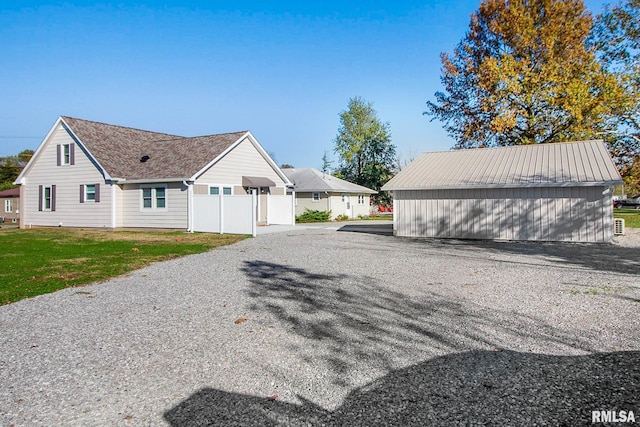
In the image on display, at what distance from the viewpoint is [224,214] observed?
19.5 m

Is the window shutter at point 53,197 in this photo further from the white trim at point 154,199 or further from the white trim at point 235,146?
the white trim at point 235,146

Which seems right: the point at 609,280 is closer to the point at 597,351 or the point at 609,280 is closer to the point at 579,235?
the point at 597,351

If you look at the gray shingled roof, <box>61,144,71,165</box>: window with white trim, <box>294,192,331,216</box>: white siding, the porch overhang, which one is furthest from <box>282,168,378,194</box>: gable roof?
<box>61,144,71,165</box>: window with white trim

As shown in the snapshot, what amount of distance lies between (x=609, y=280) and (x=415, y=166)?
12830mm

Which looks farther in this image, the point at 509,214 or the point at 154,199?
the point at 154,199

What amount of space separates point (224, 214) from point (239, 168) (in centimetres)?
449

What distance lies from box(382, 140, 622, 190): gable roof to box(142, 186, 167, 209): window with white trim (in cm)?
1079

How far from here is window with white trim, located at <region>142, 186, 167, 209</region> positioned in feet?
69.9

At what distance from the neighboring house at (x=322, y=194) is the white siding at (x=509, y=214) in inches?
628

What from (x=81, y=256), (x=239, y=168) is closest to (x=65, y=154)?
(x=239, y=168)

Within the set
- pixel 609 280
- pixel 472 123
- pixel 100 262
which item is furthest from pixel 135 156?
pixel 609 280

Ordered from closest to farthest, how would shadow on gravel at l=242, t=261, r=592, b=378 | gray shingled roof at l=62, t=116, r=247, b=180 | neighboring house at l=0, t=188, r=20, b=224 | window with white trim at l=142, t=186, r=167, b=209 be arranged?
shadow on gravel at l=242, t=261, r=592, b=378
window with white trim at l=142, t=186, r=167, b=209
gray shingled roof at l=62, t=116, r=247, b=180
neighboring house at l=0, t=188, r=20, b=224

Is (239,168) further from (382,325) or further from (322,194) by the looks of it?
(382,325)

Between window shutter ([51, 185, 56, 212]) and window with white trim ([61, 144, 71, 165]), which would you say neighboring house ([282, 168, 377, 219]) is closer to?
window with white trim ([61, 144, 71, 165])
